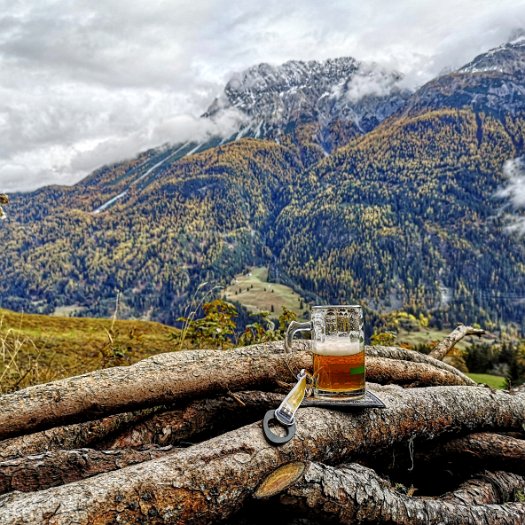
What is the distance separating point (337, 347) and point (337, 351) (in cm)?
3

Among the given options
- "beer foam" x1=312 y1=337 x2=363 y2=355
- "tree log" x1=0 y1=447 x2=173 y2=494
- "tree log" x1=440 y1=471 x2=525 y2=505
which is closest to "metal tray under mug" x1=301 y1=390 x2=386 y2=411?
"beer foam" x1=312 y1=337 x2=363 y2=355

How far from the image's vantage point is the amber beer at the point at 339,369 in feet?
10.9

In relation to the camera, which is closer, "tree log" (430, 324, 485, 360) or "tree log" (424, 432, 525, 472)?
"tree log" (424, 432, 525, 472)

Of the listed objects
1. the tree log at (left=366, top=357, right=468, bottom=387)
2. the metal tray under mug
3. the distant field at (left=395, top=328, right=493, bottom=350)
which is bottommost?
the distant field at (left=395, top=328, right=493, bottom=350)

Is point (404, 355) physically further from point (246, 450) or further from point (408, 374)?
point (246, 450)

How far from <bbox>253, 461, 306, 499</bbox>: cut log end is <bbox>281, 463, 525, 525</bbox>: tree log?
30 millimetres

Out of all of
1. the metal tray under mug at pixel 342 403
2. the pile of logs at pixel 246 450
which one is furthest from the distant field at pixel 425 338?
the metal tray under mug at pixel 342 403

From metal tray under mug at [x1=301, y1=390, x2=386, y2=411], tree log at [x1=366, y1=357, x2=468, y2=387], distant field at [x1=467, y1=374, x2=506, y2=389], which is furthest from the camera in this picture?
distant field at [x1=467, y1=374, x2=506, y2=389]

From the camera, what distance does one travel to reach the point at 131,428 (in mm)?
3721

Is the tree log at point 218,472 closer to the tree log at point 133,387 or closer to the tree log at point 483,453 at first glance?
the tree log at point 483,453

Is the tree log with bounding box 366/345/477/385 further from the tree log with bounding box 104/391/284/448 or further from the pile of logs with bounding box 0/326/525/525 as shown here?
the tree log with bounding box 104/391/284/448

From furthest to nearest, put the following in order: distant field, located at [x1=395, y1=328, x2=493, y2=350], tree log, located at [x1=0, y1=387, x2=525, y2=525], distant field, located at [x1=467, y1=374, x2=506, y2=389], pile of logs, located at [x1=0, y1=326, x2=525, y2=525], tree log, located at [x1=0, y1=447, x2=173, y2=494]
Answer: distant field, located at [x1=467, y1=374, x2=506, y2=389] → distant field, located at [x1=395, y1=328, x2=493, y2=350] → tree log, located at [x1=0, y1=447, x2=173, y2=494] → pile of logs, located at [x1=0, y1=326, x2=525, y2=525] → tree log, located at [x1=0, y1=387, x2=525, y2=525]

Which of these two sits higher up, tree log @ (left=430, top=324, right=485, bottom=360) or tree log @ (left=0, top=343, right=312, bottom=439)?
tree log @ (left=0, top=343, right=312, bottom=439)

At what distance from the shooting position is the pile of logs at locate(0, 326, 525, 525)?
2.45 metres
